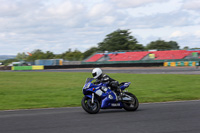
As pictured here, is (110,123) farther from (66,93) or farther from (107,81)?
(66,93)

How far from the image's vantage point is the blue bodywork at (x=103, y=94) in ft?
25.6

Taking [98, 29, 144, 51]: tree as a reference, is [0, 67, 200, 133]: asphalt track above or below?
below

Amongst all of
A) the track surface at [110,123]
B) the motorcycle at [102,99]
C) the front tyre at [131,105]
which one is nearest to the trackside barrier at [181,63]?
the front tyre at [131,105]

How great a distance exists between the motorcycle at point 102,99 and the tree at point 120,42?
253 ft

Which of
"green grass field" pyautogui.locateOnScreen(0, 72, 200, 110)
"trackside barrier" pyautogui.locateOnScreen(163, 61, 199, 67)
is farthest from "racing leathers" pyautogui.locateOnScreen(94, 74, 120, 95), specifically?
"trackside barrier" pyautogui.locateOnScreen(163, 61, 199, 67)

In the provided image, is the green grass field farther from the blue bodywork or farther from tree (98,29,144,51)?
tree (98,29,144,51)

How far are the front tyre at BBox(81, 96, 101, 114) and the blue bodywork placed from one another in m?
0.13

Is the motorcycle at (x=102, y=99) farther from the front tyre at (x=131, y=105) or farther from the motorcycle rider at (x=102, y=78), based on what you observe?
the motorcycle rider at (x=102, y=78)

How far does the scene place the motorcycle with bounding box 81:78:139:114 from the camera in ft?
25.7

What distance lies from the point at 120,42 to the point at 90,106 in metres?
81.7

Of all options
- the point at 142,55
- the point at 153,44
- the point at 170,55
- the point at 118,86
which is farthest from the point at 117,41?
the point at 118,86

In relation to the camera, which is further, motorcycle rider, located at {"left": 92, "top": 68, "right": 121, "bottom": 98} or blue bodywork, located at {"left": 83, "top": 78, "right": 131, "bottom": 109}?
motorcycle rider, located at {"left": 92, "top": 68, "right": 121, "bottom": 98}

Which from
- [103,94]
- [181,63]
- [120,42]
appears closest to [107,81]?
[103,94]

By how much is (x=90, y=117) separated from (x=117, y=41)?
82.5 meters
